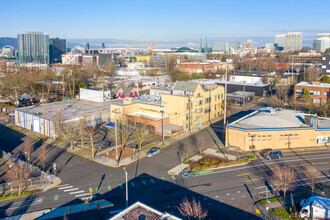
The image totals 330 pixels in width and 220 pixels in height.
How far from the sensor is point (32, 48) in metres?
183

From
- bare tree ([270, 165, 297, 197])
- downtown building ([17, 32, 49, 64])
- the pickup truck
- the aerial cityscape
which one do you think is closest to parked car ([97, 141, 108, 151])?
the aerial cityscape

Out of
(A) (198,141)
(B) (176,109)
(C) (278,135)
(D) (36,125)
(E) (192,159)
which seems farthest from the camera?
(D) (36,125)

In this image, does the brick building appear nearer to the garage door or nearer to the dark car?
the dark car

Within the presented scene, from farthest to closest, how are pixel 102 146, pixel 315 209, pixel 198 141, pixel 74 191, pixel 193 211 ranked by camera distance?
pixel 198 141, pixel 102 146, pixel 74 191, pixel 193 211, pixel 315 209

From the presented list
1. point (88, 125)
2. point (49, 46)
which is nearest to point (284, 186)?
point (88, 125)

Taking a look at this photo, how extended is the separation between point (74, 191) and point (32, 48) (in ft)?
605

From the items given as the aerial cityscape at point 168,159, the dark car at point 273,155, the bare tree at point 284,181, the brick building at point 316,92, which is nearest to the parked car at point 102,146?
the aerial cityscape at point 168,159

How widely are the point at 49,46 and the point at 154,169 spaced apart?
19058 centimetres

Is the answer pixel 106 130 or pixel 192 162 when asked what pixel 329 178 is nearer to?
pixel 192 162

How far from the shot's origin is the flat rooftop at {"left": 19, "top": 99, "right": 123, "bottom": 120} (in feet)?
130

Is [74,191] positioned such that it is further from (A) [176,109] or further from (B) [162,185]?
(A) [176,109]

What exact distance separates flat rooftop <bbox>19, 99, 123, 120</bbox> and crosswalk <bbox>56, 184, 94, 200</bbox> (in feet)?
51.2

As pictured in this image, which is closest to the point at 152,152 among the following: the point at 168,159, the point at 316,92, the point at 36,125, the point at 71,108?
the point at 168,159

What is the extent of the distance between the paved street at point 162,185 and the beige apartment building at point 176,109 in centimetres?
790
